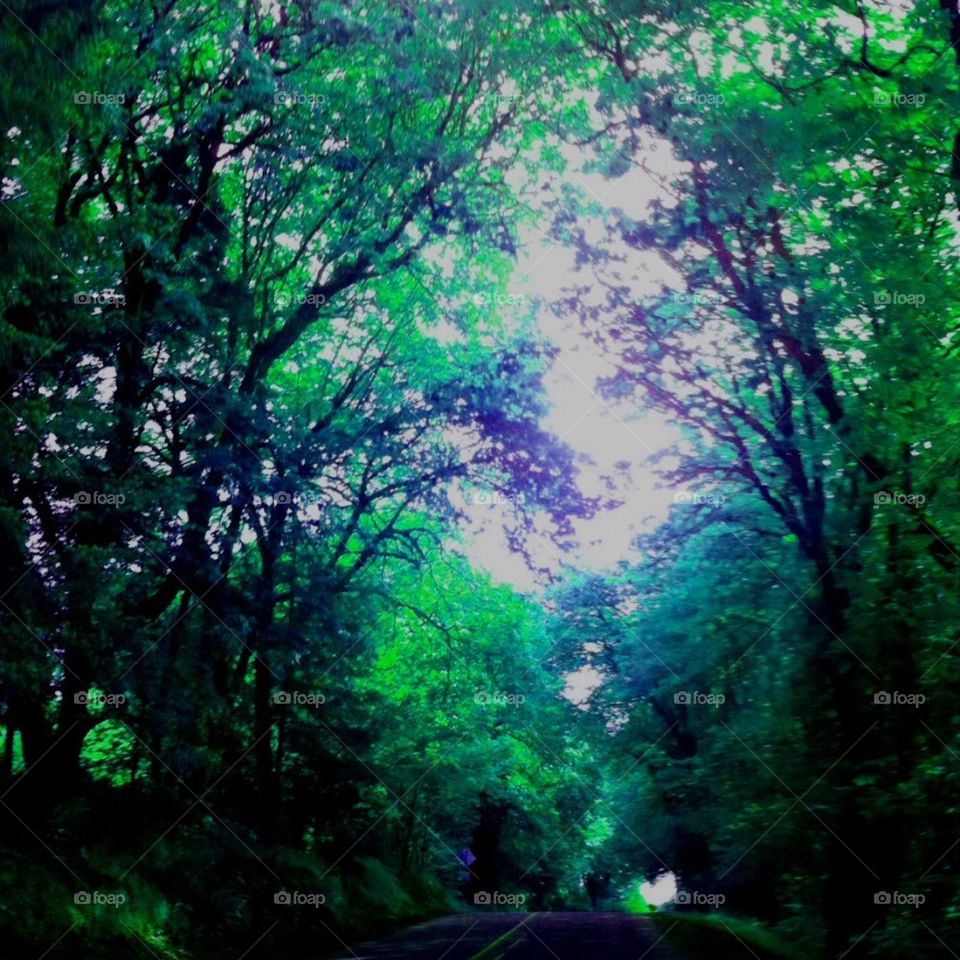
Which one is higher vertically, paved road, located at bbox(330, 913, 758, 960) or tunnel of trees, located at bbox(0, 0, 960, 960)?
tunnel of trees, located at bbox(0, 0, 960, 960)

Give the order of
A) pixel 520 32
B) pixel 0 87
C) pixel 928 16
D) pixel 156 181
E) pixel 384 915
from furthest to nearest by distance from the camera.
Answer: pixel 384 915 < pixel 156 181 < pixel 520 32 < pixel 928 16 < pixel 0 87

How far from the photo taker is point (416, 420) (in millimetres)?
19250

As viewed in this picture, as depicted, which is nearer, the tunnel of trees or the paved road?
the tunnel of trees

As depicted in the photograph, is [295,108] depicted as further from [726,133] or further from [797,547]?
[797,547]

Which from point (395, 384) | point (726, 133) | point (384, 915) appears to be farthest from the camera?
point (384, 915)

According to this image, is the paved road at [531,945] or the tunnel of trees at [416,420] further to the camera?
the paved road at [531,945]

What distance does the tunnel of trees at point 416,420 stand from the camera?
1022 cm

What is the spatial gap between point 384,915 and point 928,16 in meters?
22.1

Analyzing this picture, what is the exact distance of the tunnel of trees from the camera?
33.5 ft

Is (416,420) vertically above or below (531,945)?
above

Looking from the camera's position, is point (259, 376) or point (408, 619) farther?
point (408, 619)

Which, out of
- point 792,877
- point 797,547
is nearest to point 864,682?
point 797,547

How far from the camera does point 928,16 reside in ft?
31.5

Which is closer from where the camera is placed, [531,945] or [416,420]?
[531,945]
